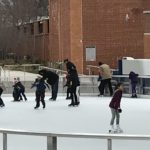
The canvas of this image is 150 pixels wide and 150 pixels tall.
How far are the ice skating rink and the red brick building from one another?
17853 mm

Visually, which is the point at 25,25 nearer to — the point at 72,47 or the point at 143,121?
the point at 72,47

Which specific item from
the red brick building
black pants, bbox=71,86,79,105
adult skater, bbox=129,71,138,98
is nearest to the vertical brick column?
the red brick building

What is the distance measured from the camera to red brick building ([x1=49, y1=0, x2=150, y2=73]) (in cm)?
Answer: 3775

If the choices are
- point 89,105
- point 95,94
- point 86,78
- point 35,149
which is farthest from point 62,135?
point 86,78

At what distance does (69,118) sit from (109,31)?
24215 mm

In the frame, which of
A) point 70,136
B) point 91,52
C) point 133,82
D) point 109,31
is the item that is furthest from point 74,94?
point 109,31

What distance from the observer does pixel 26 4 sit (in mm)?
67562

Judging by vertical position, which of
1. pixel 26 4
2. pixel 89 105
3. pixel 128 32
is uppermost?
pixel 26 4

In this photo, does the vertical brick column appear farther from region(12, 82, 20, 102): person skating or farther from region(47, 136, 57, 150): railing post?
region(47, 136, 57, 150): railing post

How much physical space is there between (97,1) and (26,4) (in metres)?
31.0

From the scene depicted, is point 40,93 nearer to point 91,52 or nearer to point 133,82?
point 133,82

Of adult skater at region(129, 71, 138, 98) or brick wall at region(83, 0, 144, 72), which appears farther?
brick wall at region(83, 0, 144, 72)

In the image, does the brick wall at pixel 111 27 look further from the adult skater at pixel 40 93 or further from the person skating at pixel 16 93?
the adult skater at pixel 40 93

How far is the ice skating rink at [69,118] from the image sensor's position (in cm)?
1143
